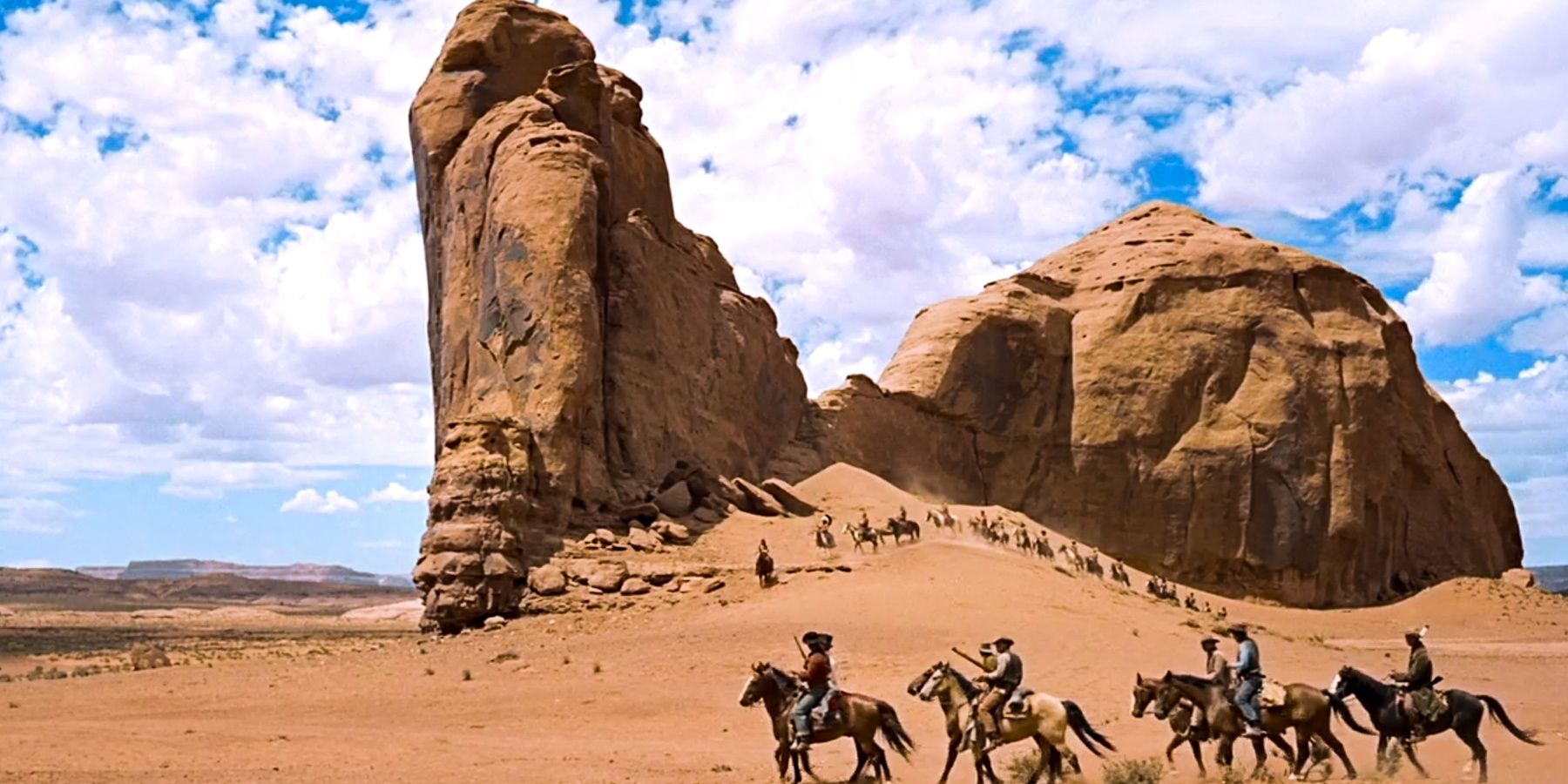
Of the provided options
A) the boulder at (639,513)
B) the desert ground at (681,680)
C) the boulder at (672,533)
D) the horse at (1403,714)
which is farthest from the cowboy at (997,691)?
the boulder at (639,513)

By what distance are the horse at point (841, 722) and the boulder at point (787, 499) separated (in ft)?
63.9

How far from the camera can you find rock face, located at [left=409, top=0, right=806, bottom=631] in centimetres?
2906

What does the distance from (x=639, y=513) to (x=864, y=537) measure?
15.4 ft

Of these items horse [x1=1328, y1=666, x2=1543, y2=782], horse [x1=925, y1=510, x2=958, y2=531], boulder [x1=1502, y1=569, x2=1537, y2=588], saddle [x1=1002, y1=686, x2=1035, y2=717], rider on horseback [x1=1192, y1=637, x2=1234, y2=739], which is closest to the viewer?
saddle [x1=1002, y1=686, x2=1035, y2=717]

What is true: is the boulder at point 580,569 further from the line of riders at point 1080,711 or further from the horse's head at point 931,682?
the horse's head at point 931,682

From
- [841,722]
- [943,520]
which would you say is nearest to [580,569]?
[943,520]

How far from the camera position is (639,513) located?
103 feet

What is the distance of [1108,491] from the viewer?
156 feet

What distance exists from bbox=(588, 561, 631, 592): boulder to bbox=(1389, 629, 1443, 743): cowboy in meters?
16.4

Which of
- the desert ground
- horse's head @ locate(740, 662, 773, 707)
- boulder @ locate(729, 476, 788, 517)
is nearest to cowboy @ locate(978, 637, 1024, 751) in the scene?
the desert ground

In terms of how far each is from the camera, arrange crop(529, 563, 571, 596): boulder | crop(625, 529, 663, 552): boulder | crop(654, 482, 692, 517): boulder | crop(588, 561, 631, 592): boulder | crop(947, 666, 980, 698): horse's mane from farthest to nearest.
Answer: crop(654, 482, 692, 517): boulder
crop(625, 529, 663, 552): boulder
crop(588, 561, 631, 592): boulder
crop(529, 563, 571, 596): boulder
crop(947, 666, 980, 698): horse's mane

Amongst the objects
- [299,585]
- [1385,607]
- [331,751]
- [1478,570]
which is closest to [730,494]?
[331,751]

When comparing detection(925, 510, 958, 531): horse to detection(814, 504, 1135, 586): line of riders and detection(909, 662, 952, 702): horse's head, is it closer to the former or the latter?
detection(814, 504, 1135, 586): line of riders

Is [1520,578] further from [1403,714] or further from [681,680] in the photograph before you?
[1403,714]
